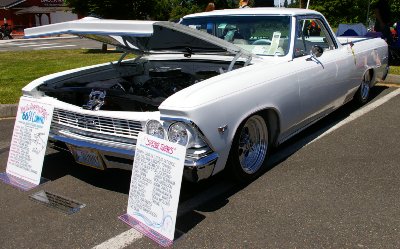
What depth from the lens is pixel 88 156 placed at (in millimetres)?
3422

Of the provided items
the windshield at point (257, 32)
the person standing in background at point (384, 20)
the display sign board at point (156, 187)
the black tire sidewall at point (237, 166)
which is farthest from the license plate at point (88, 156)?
the person standing in background at point (384, 20)

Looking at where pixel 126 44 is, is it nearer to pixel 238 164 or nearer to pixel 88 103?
pixel 88 103

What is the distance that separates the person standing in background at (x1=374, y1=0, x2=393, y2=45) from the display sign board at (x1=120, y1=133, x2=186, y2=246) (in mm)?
8232

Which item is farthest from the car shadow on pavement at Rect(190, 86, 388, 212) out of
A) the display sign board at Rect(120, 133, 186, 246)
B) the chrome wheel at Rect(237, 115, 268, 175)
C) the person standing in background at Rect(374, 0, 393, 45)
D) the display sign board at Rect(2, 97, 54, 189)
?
the person standing in background at Rect(374, 0, 393, 45)

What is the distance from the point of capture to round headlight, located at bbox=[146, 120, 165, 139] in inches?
118

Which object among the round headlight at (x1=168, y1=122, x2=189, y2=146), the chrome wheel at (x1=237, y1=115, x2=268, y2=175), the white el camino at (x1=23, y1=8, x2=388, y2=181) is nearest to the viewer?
the round headlight at (x1=168, y1=122, x2=189, y2=146)

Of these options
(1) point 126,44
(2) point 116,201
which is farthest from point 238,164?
(1) point 126,44

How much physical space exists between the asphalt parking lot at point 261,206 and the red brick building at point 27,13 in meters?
37.4

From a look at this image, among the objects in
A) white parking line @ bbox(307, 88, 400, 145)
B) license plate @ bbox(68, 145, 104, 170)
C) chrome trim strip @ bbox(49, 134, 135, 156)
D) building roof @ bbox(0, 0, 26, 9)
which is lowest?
Result: white parking line @ bbox(307, 88, 400, 145)

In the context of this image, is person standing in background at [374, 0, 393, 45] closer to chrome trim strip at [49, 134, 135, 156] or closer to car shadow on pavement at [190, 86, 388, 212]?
car shadow on pavement at [190, 86, 388, 212]

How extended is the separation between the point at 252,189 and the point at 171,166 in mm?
1009

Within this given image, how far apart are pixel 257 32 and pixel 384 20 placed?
21.7 ft

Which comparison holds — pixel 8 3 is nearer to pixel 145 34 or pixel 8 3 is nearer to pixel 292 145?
pixel 292 145

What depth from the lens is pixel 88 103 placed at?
133 inches
